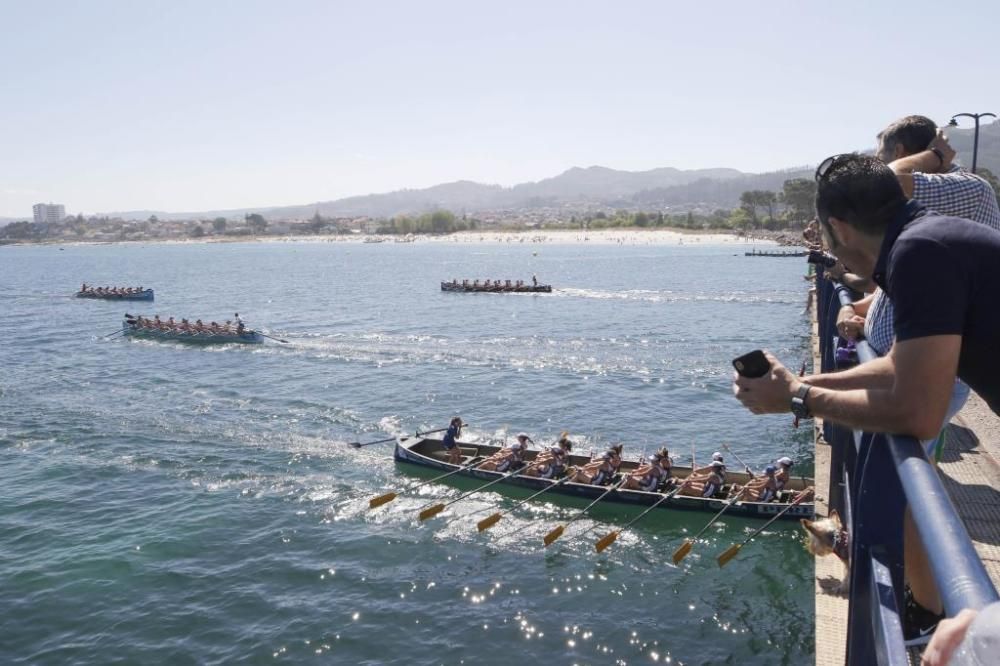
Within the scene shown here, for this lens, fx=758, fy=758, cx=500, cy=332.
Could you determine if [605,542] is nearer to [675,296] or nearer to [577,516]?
[577,516]

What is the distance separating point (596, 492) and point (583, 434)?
27.3ft

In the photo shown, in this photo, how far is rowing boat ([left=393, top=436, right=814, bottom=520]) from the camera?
68.6ft

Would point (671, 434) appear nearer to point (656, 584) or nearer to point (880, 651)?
point (656, 584)

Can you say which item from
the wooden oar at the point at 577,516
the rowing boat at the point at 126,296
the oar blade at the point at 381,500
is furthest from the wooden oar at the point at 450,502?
the rowing boat at the point at 126,296

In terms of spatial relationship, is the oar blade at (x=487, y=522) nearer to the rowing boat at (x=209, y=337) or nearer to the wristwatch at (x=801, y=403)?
the wristwatch at (x=801, y=403)

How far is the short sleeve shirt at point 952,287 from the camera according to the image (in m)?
2.71

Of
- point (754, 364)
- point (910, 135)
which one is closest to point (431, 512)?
point (910, 135)

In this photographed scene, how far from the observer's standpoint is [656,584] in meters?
18.3

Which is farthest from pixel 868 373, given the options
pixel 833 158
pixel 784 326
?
pixel 784 326

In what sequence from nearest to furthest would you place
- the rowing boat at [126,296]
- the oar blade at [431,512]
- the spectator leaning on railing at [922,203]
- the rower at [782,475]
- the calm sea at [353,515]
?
the spectator leaning on railing at [922,203] < the calm sea at [353,515] < the rower at [782,475] < the oar blade at [431,512] < the rowing boat at [126,296]

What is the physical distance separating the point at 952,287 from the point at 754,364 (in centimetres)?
98

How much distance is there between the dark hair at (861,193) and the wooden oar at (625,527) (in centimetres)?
1722

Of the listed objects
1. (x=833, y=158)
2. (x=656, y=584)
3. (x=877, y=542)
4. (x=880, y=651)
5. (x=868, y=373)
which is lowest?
(x=656, y=584)

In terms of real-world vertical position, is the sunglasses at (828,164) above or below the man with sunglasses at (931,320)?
above
